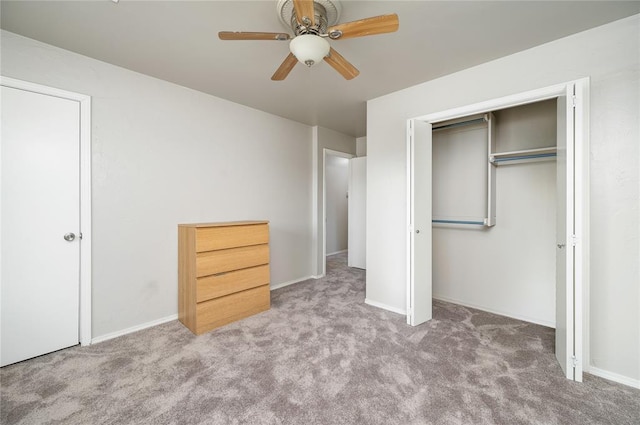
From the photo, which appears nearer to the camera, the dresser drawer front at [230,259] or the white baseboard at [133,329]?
the white baseboard at [133,329]

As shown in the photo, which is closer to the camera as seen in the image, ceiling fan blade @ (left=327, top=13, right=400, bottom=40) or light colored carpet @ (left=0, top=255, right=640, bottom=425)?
ceiling fan blade @ (left=327, top=13, right=400, bottom=40)

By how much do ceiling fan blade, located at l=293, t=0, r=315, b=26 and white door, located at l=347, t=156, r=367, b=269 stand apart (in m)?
3.62

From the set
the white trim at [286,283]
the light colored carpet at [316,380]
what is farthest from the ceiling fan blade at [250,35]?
the white trim at [286,283]

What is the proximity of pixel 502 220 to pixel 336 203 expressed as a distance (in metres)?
3.91

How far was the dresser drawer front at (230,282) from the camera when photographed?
2.52m

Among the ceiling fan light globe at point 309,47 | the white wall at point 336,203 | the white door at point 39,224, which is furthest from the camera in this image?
the white wall at point 336,203

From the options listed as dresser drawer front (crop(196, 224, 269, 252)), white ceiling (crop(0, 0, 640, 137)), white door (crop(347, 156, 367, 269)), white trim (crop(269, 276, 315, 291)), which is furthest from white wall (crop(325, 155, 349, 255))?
white ceiling (crop(0, 0, 640, 137))

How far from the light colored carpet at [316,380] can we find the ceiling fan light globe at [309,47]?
2076 millimetres

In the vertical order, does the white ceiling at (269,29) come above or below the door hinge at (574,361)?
above

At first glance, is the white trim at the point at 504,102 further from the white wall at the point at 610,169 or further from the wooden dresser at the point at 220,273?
the wooden dresser at the point at 220,273

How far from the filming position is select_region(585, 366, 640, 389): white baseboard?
69.3 inches

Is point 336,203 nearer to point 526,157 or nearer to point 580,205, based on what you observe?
point 526,157

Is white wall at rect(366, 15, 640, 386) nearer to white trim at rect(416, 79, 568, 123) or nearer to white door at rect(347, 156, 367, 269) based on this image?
white trim at rect(416, 79, 568, 123)

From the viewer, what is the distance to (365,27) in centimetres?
143
